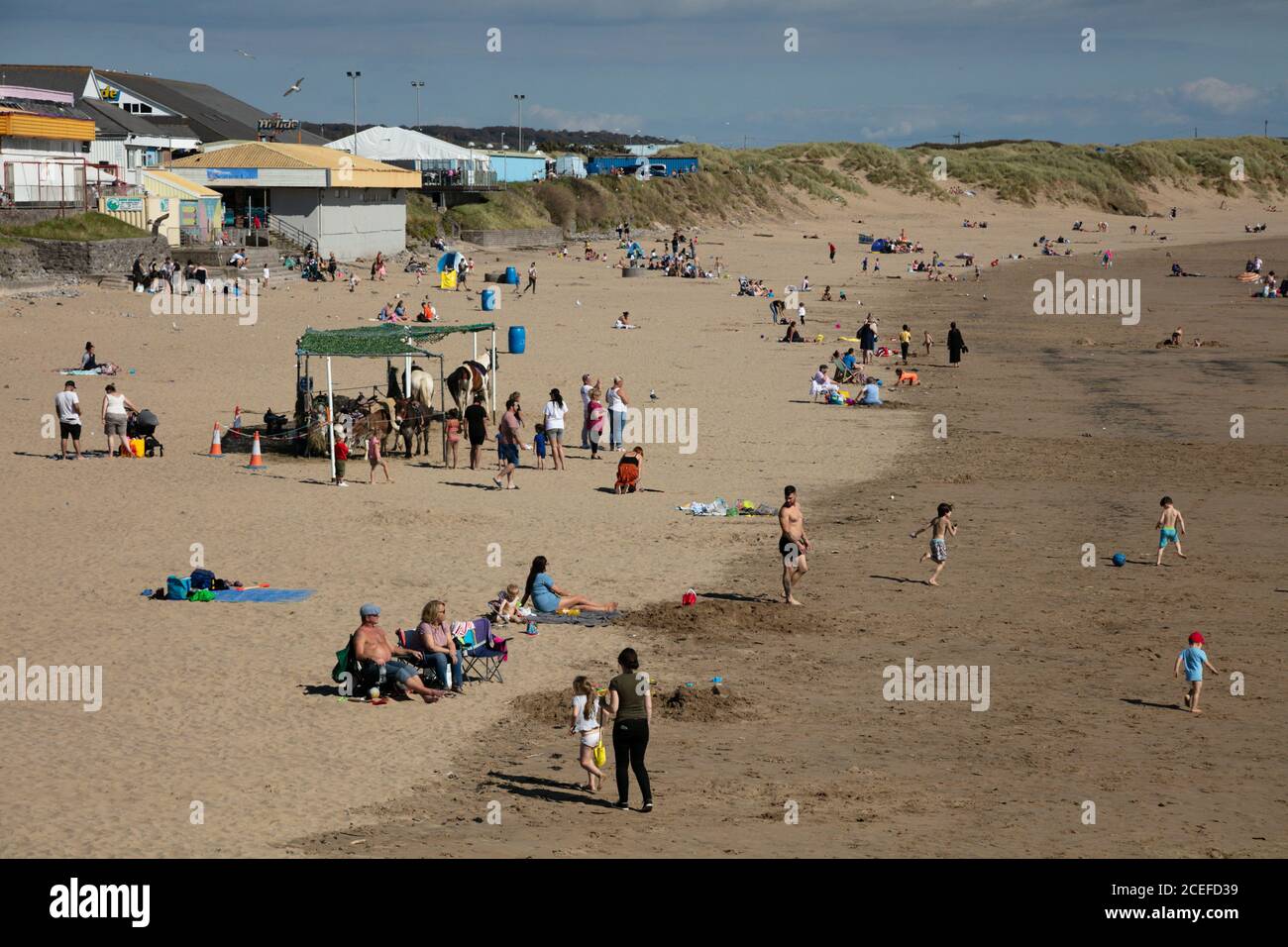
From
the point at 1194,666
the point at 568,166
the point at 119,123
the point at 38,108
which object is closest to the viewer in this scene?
the point at 1194,666

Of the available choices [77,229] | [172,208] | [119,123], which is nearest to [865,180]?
[119,123]

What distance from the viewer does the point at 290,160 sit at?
183 feet

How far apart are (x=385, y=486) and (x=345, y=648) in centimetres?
909

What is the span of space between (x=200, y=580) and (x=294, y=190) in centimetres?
4202

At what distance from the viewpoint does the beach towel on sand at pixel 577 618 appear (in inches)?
628

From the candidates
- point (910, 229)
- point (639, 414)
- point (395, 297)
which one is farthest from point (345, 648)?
point (910, 229)

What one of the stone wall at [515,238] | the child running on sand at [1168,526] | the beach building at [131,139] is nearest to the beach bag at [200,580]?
the child running on sand at [1168,526]

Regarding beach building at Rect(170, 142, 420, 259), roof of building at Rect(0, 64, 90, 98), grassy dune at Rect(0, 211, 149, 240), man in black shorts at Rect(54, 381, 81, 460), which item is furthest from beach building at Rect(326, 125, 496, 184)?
man in black shorts at Rect(54, 381, 81, 460)

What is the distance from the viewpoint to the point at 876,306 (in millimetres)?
53281

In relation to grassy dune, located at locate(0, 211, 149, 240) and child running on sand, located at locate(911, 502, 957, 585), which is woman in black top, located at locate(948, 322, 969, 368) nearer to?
child running on sand, located at locate(911, 502, 957, 585)

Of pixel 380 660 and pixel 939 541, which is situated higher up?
pixel 939 541

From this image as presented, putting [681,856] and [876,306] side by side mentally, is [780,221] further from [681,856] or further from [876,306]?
[681,856]

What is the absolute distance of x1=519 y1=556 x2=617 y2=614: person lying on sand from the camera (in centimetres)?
1614

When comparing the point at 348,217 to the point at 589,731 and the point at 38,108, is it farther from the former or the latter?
the point at 589,731
